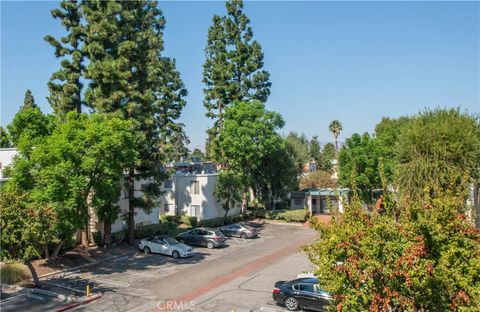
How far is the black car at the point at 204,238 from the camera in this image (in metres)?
33.6

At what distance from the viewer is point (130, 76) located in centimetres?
3036

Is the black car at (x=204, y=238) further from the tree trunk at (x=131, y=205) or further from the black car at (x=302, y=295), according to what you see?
the black car at (x=302, y=295)

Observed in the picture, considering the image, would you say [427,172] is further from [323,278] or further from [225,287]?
[323,278]

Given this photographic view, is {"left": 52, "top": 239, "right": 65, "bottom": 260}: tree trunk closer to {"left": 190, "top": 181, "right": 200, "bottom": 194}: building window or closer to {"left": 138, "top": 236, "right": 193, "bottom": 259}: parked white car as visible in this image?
{"left": 138, "top": 236, "right": 193, "bottom": 259}: parked white car

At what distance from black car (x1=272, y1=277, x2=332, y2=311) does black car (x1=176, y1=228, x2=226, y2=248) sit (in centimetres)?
1417

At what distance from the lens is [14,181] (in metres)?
23.8

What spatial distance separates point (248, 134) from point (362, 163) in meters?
12.3

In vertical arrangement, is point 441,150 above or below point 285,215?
above

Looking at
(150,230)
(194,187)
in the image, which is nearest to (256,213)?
(194,187)

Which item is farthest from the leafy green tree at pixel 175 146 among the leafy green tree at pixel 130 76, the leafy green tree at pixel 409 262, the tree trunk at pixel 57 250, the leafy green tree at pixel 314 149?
the leafy green tree at pixel 314 149

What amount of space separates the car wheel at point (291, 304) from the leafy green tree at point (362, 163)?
26310 mm

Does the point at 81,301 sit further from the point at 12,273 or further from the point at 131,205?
the point at 131,205

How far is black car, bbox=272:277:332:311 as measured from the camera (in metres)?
18.7

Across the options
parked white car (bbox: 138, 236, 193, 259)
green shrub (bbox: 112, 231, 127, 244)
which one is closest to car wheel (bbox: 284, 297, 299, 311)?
parked white car (bbox: 138, 236, 193, 259)
